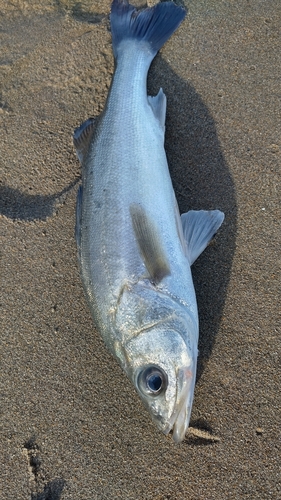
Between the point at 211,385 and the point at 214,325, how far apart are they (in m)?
0.40

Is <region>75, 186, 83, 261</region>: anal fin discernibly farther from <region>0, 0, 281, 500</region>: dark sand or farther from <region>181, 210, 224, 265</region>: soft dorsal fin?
<region>181, 210, 224, 265</region>: soft dorsal fin

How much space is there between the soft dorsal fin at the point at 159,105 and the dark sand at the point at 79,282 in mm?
184

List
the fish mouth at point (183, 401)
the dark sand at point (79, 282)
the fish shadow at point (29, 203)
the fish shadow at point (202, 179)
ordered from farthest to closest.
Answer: the fish shadow at point (29, 203) → the fish shadow at point (202, 179) → the dark sand at point (79, 282) → the fish mouth at point (183, 401)

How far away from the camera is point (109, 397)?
2869 millimetres

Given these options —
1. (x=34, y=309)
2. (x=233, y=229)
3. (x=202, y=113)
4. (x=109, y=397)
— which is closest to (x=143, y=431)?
(x=109, y=397)

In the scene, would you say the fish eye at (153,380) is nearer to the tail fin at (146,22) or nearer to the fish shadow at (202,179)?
the fish shadow at (202,179)

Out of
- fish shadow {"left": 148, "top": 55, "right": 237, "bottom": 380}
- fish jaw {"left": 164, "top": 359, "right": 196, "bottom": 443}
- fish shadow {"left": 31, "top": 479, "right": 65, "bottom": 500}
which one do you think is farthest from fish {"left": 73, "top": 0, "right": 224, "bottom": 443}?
fish shadow {"left": 31, "top": 479, "right": 65, "bottom": 500}

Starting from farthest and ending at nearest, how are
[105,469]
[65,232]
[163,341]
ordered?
[65,232], [105,469], [163,341]

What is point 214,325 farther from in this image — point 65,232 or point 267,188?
point 65,232

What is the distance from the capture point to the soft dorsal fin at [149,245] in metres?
2.57

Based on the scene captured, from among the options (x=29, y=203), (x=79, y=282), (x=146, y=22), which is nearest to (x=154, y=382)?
(x=79, y=282)

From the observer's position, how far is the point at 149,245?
2627mm

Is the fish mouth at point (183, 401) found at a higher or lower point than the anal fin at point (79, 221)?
lower

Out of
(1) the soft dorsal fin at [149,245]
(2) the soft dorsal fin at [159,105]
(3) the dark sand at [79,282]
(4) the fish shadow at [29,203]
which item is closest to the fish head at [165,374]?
(1) the soft dorsal fin at [149,245]
